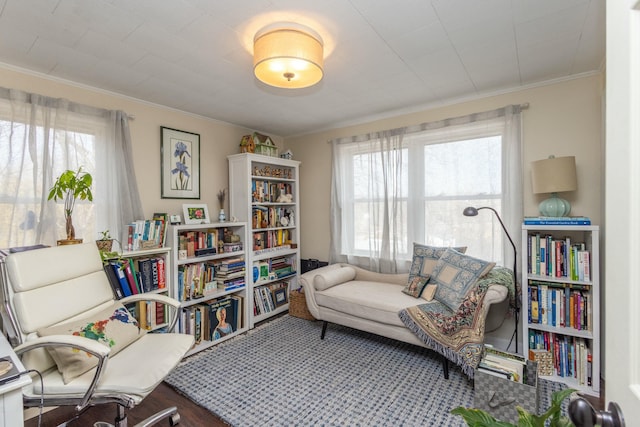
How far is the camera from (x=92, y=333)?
1647mm

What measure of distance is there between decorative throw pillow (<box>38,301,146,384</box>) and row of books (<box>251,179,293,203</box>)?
1849 mm

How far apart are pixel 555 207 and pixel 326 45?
213 cm

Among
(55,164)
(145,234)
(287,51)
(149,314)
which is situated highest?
(287,51)

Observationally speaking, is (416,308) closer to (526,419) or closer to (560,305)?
(560,305)

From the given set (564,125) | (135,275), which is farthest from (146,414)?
(564,125)

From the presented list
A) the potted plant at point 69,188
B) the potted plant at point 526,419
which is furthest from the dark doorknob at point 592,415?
the potted plant at point 69,188

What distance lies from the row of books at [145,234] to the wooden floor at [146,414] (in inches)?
44.7

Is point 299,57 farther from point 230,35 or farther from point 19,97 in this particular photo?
point 19,97

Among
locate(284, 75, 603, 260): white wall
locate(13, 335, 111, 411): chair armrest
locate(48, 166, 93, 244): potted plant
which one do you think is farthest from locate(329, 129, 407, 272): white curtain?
locate(13, 335, 111, 411): chair armrest

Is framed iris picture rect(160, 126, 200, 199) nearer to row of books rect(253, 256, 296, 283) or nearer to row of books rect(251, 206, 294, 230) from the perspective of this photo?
row of books rect(251, 206, 294, 230)

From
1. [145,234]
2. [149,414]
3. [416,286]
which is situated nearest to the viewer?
[149,414]

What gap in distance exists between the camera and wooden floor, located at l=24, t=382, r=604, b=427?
181 cm

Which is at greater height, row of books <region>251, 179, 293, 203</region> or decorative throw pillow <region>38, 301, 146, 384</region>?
row of books <region>251, 179, 293, 203</region>

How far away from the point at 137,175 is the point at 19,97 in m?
0.91
